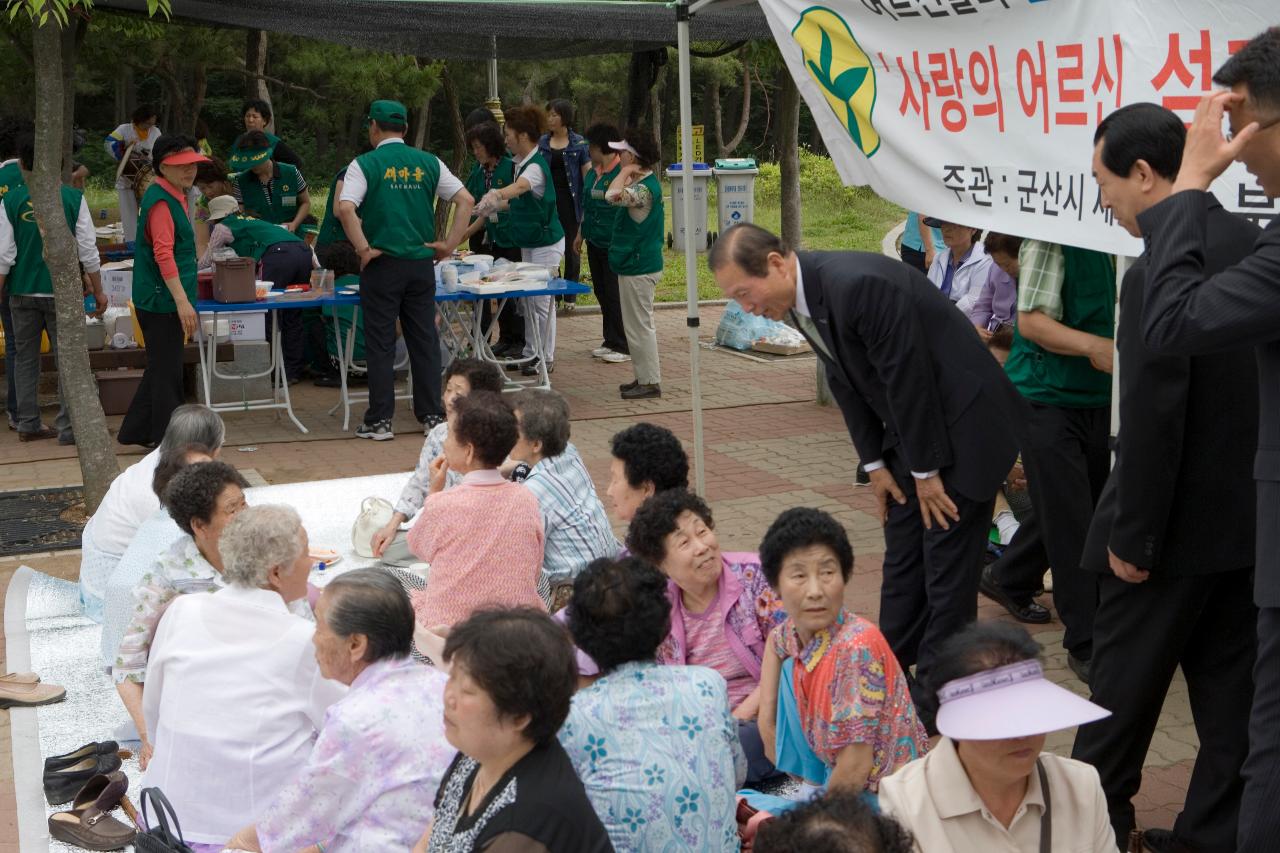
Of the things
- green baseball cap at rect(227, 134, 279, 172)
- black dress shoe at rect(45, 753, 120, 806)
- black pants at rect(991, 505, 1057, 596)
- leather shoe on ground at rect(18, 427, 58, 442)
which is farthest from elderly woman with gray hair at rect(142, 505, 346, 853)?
green baseball cap at rect(227, 134, 279, 172)

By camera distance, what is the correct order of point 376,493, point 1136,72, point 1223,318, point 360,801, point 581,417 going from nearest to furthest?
point 1223,318, point 360,801, point 1136,72, point 376,493, point 581,417

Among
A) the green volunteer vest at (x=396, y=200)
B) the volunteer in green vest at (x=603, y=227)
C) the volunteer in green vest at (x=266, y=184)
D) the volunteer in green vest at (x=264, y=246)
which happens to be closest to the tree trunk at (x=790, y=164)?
the volunteer in green vest at (x=603, y=227)

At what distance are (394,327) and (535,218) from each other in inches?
91.0

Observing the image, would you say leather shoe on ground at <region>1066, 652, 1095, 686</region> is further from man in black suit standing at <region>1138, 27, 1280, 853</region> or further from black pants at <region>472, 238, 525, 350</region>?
black pants at <region>472, 238, 525, 350</region>

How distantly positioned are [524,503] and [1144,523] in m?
1.91

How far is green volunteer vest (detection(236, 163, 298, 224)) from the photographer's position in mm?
12789

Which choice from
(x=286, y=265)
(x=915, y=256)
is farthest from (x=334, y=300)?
(x=915, y=256)

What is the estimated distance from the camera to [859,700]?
11.2 feet

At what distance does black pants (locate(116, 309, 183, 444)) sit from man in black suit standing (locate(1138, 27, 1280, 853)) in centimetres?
722

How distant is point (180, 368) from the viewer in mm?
9055

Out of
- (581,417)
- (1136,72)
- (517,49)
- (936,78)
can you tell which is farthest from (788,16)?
(517,49)

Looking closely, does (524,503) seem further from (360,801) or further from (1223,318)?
(1223,318)

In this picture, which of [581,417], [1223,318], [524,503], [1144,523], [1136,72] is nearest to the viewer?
[1223,318]

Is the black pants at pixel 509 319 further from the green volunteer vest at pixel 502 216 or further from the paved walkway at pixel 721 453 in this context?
the paved walkway at pixel 721 453
